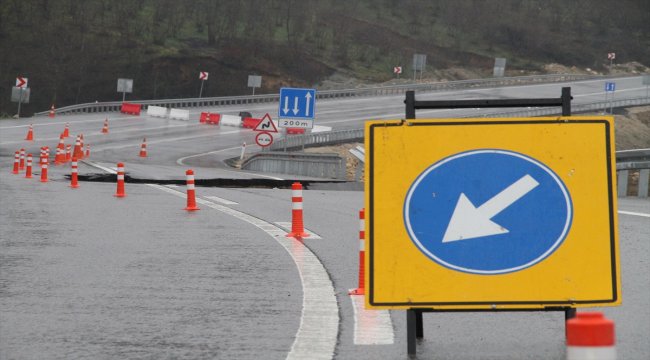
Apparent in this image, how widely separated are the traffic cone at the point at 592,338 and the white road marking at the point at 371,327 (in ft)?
12.0

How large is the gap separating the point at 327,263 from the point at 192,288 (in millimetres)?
2234

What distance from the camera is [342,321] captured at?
7.83m

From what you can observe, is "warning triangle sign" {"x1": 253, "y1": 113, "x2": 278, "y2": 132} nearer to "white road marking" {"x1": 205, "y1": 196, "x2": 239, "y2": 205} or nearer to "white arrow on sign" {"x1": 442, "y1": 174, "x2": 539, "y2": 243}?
"white road marking" {"x1": 205, "y1": 196, "x2": 239, "y2": 205}

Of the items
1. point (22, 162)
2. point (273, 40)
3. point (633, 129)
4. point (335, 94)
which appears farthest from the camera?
point (273, 40)

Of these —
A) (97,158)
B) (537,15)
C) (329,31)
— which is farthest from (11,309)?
(537,15)

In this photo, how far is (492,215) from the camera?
255 inches

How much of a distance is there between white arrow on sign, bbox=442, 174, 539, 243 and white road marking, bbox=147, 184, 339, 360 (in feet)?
3.17

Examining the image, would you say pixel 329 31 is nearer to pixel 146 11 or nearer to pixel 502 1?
pixel 146 11

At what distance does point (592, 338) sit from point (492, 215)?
10.3 feet

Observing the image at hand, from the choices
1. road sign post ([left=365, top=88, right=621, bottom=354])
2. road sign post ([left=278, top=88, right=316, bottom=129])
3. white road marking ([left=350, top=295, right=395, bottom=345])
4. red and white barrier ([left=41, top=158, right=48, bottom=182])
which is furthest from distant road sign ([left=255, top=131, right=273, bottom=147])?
road sign post ([left=365, top=88, right=621, bottom=354])

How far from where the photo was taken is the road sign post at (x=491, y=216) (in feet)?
21.0

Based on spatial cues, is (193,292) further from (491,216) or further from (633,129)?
(633,129)

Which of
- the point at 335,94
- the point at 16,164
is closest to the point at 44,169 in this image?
the point at 16,164

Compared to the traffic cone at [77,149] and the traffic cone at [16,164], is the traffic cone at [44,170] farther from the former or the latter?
the traffic cone at [77,149]
